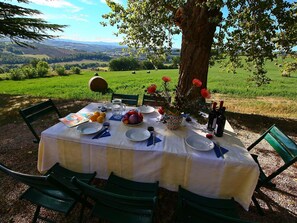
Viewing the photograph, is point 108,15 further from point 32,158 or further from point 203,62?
point 32,158

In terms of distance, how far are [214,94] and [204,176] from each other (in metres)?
9.90

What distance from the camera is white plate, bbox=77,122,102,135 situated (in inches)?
98.5

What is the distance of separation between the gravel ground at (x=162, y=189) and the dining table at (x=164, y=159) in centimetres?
70

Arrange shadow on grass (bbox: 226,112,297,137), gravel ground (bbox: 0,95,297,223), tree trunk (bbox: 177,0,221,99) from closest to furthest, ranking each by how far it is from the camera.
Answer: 1. gravel ground (bbox: 0,95,297,223)
2. tree trunk (bbox: 177,0,221,99)
3. shadow on grass (bbox: 226,112,297,137)

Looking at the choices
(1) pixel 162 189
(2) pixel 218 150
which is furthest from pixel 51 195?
(2) pixel 218 150

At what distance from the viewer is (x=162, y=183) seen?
2330 millimetres

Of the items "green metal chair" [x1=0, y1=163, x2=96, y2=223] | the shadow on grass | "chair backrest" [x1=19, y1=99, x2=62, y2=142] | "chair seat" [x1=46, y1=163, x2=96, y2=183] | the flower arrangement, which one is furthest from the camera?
the shadow on grass

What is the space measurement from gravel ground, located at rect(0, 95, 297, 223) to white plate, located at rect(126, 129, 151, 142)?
3.72 ft

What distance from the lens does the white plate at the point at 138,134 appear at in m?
2.41

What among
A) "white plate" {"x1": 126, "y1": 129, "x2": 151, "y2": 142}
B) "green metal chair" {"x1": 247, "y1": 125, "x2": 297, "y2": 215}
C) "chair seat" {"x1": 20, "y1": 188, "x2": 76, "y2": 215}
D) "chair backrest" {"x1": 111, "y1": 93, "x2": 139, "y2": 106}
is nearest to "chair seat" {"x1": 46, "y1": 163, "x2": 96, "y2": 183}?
"chair seat" {"x1": 20, "y1": 188, "x2": 76, "y2": 215}

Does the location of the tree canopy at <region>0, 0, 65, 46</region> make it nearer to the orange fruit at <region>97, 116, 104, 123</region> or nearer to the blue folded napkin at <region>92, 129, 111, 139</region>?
the orange fruit at <region>97, 116, 104, 123</region>

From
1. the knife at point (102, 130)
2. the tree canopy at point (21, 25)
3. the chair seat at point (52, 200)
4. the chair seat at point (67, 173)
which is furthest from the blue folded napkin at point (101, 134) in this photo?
the tree canopy at point (21, 25)

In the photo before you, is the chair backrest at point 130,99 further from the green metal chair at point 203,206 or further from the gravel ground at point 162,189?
the green metal chair at point 203,206

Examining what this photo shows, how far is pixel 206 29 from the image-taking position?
5168 mm
